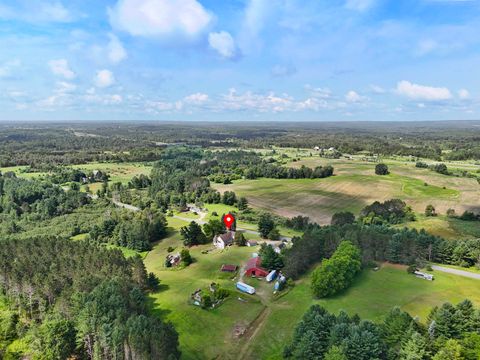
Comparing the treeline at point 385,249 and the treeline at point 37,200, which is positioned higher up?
the treeline at point 385,249

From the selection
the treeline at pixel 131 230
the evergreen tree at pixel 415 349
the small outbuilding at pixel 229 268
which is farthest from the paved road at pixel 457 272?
the treeline at pixel 131 230

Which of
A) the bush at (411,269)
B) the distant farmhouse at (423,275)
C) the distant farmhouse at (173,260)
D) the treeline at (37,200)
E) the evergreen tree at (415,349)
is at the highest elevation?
the evergreen tree at (415,349)

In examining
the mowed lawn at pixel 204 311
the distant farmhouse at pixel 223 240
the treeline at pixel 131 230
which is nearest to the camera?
the mowed lawn at pixel 204 311

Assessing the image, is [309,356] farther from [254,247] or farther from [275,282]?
[254,247]

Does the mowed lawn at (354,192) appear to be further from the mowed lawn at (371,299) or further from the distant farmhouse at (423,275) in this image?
the mowed lawn at (371,299)

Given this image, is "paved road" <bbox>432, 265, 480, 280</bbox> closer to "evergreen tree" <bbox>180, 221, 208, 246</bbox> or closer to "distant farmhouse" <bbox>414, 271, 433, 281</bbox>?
"distant farmhouse" <bbox>414, 271, 433, 281</bbox>

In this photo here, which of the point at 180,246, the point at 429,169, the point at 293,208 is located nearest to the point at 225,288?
the point at 180,246

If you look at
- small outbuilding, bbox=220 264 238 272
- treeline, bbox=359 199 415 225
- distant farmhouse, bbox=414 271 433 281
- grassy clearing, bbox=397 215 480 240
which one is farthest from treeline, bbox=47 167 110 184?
distant farmhouse, bbox=414 271 433 281
